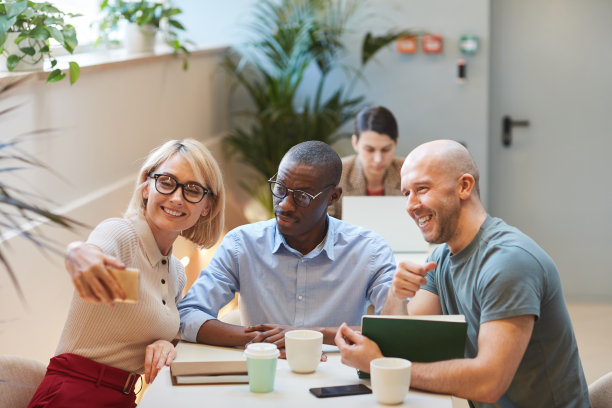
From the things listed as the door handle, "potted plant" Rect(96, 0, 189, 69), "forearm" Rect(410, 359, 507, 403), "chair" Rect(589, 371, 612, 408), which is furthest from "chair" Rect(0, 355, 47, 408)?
the door handle

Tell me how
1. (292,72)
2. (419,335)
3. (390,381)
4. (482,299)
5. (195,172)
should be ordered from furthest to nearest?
(292,72), (195,172), (482,299), (419,335), (390,381)

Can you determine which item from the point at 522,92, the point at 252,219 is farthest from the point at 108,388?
the point at 522,92

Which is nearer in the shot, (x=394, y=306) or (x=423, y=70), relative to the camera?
(x=394, y=306)

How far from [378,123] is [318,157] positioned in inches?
58.2

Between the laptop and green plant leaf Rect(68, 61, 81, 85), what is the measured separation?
120 cm

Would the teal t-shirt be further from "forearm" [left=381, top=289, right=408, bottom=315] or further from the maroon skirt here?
the maroon skirt

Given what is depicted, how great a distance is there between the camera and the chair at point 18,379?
206 cm

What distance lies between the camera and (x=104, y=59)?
3.86 meters

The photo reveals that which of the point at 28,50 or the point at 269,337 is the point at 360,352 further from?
the point at 28,50

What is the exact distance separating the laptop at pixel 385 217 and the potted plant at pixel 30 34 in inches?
51.0

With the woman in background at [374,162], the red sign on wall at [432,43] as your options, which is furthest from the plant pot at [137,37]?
the red sign on wall at [432,43]

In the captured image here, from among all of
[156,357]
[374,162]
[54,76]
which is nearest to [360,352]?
[156,357]

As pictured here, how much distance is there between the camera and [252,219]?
19.7 feet

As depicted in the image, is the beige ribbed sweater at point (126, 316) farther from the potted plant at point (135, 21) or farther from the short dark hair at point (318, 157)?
the potted plant at point (135, 21)
